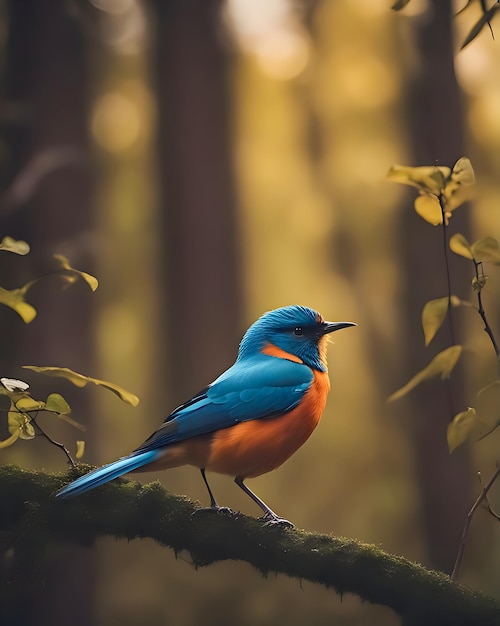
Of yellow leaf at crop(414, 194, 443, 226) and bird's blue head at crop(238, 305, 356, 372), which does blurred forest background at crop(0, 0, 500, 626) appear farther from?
yellow leaf at crop(414, 194, 443, 226)

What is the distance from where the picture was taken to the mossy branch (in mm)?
1747

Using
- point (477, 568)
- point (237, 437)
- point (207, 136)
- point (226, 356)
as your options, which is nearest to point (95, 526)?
point (237, 437)

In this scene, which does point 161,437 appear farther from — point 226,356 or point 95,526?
point 226,356

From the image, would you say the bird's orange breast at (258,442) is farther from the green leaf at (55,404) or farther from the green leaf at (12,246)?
the green leaf at (12,246)

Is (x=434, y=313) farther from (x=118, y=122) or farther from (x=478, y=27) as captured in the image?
(x=118, y=122)

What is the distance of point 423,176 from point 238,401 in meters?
0.82

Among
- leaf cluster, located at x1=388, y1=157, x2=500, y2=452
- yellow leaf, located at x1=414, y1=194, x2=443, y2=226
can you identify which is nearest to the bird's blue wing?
leaf cluster, located at x1=388, y1=157, x2=500, y2=452

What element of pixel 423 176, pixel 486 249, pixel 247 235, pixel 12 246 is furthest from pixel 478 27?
pixel 247 235

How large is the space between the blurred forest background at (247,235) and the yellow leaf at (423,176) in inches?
87.0

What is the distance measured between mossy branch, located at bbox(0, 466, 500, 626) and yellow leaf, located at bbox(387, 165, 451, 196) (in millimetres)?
824

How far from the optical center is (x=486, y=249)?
5.52 feet

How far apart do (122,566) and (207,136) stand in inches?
92.1

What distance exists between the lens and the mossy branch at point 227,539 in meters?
1.75

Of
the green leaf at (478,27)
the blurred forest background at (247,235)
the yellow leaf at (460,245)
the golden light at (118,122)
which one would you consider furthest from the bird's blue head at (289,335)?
the golden light at (118,122)
